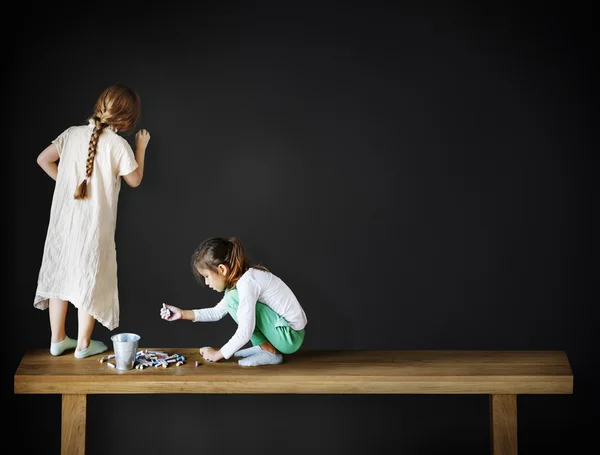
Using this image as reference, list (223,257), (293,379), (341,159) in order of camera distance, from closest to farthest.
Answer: (293,379) → (223,257) → (341,159)

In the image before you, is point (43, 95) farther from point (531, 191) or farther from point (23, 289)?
point (531, 191)

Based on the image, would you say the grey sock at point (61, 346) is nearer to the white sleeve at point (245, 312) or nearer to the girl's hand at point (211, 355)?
the girl's hand at point (211, 355)

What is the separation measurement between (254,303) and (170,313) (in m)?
0.37

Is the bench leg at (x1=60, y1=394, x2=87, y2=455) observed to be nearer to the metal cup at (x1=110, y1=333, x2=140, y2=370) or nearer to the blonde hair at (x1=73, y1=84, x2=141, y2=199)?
the metal cup at (x1=110, y1=333, x2=140, y2=370)

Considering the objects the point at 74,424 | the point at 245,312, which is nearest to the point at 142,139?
the point at 245,312

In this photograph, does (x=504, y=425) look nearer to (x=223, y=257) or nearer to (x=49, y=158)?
(x=223, y=257)

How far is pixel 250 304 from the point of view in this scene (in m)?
2.85

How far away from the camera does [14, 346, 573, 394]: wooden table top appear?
2758 millimetres

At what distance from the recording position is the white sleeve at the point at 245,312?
9.31 feet

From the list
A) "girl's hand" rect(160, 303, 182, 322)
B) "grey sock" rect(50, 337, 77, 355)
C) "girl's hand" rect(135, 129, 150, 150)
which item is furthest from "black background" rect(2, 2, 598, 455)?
"girl's hand" rect(160, 303, 182, 322)

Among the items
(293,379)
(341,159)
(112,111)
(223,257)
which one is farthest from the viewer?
(341,159)

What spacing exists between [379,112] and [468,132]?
416 mm

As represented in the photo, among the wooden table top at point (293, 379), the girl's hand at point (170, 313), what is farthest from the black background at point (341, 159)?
the wooden table top at point (293, 379)

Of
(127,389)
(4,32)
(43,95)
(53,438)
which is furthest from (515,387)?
(4,32)
